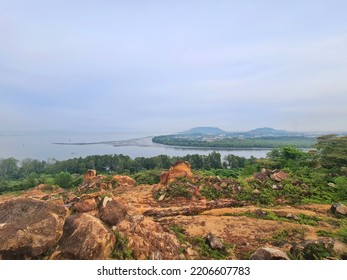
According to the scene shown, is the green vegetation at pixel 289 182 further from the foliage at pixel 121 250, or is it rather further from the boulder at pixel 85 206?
the foliage at pixel 121 250

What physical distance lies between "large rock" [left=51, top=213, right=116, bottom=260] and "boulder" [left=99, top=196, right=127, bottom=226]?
16.8 inches

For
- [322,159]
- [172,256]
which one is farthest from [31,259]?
[322,159]

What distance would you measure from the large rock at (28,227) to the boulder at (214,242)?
259 cm

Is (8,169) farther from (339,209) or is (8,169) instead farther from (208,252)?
(339,209)

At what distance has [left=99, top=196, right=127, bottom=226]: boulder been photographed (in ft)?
13.0

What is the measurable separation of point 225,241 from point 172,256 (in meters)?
1.28

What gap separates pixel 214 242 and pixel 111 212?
6.47 ft

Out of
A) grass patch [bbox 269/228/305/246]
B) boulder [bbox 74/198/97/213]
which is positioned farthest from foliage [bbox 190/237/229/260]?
boulder [bbox 74/198/97/213]

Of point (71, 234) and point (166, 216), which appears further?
point (166, 216)

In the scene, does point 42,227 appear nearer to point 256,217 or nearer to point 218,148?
point 256,217

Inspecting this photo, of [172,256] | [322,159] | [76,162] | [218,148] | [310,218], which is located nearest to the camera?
[172,256]

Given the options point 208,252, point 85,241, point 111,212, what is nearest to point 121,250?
point 85,241

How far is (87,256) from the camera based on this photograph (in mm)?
3168

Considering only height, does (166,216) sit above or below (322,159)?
below
